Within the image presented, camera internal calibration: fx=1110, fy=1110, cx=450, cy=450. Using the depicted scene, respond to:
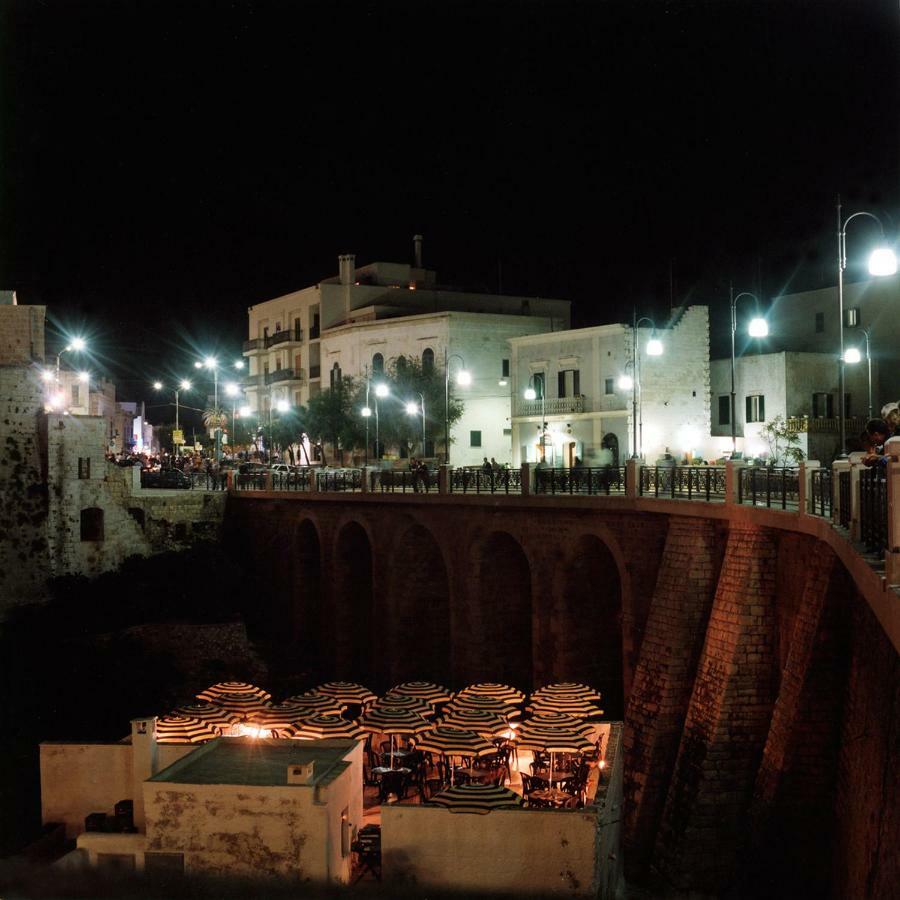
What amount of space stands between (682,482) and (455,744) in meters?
6.74

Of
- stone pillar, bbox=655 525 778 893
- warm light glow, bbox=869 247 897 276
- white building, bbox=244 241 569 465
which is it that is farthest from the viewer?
white building, bbox=244 241 569 465

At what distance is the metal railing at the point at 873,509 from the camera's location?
9449 millimetres

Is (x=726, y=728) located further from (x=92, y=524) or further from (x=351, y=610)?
(x=92, y=524)

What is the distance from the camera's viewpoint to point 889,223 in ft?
44.5

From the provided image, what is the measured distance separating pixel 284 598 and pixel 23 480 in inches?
363

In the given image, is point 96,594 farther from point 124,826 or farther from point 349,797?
point 349,797

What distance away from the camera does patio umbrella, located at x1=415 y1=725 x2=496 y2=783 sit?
1759cm

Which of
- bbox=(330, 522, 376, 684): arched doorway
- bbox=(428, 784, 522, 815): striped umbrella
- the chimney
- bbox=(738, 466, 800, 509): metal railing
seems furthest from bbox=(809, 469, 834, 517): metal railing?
the chimney

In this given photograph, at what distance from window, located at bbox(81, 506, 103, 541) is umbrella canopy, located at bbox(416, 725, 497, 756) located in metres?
21.3

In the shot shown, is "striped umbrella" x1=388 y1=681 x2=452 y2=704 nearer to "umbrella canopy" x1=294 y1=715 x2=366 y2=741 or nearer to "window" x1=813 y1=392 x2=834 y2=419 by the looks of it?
"umbrella canopy" x1=294 y1=715 x2=366 y2=741

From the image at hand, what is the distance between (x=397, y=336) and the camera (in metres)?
48.8

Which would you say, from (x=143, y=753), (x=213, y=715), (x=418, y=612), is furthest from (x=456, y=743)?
(x=418, y=612)

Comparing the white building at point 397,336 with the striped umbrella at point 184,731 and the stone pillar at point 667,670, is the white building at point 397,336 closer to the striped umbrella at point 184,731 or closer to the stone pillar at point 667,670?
the stone pillar at point 667,670

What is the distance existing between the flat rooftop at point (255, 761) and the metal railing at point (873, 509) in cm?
671
